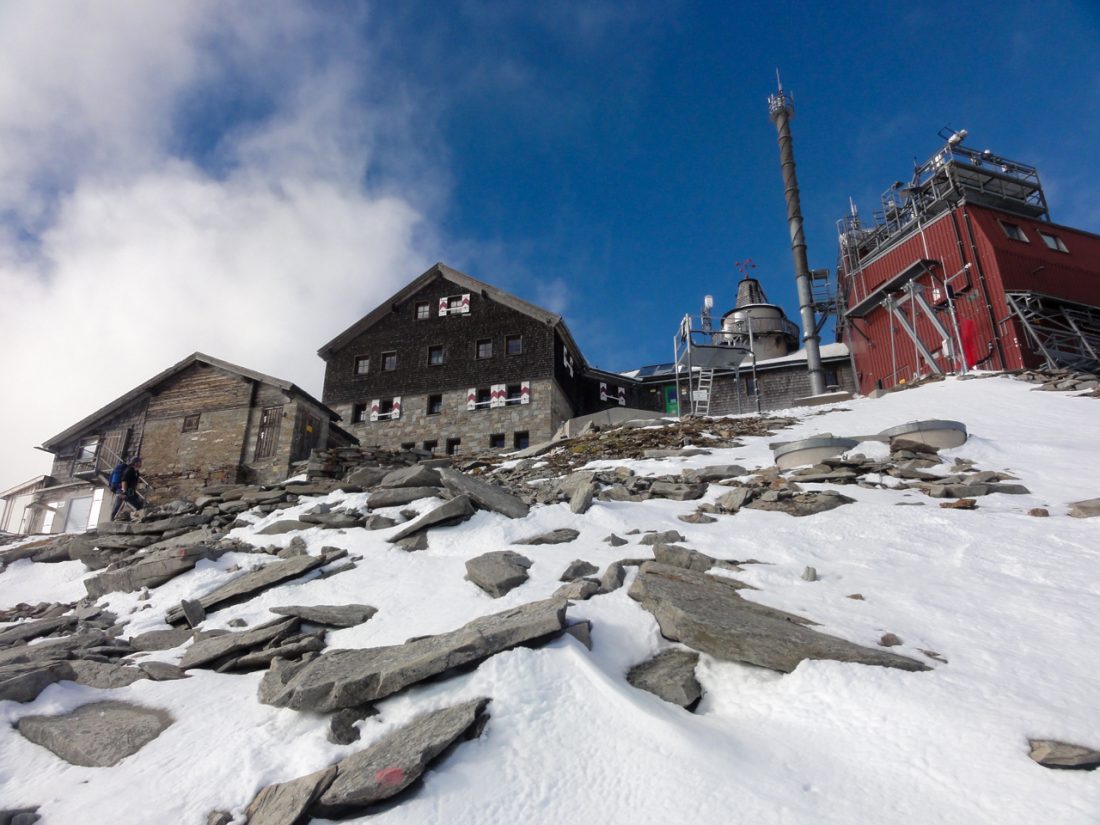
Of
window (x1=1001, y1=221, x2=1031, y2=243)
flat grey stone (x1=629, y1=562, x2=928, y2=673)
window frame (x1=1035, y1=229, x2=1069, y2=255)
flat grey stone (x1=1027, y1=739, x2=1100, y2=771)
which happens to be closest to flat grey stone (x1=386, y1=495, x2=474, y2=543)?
flat grey stone (x1=629, y1=562, x2=928, y2=673)

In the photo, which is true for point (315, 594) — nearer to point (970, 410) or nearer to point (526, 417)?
point (970, 410)

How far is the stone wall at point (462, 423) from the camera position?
29.2m

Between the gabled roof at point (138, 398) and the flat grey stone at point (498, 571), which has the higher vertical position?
the gabled roof at point (138, 398)

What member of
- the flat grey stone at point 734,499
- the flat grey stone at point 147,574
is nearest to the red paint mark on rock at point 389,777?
the flat grey stone at point 147,574

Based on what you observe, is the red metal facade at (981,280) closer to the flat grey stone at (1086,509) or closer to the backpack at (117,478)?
the flat grey stone at (1086,509)

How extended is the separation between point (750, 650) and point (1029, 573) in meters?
3.80

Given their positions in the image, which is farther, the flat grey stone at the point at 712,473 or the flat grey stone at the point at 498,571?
the flat grey stone at the point at 712,473

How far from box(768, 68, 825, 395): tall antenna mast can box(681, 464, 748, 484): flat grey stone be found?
21136 mm

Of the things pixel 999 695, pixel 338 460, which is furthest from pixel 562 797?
pixel 338 460

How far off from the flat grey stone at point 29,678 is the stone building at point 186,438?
15.2 metres

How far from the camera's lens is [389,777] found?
3975 millimetres

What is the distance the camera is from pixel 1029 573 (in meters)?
6.57

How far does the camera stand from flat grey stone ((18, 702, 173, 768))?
478 cm

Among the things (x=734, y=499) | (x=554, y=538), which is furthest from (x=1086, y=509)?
(x=554, y=538)
